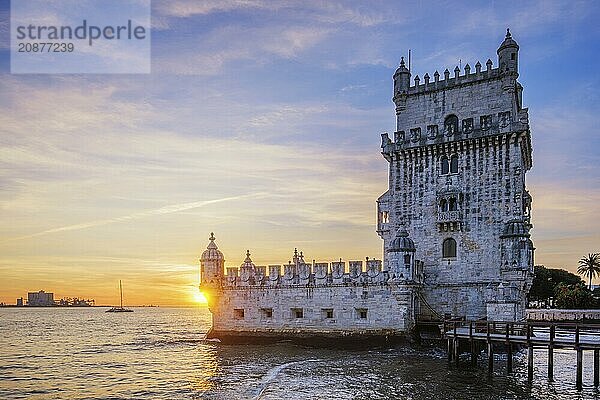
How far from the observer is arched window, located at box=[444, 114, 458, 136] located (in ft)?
146

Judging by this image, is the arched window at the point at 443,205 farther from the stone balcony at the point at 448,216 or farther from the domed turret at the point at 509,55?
the domed turret at the point at 509,55

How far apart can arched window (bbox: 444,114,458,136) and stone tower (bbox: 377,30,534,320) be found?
0.29 ft

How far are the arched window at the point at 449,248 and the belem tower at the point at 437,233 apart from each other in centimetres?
8

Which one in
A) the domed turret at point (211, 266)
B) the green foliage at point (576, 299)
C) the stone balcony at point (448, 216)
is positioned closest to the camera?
the stone balcony at point (448, 216)

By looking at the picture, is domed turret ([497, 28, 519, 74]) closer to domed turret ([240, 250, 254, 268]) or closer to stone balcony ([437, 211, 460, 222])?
stone balcony ([437, 211, 460, 222])

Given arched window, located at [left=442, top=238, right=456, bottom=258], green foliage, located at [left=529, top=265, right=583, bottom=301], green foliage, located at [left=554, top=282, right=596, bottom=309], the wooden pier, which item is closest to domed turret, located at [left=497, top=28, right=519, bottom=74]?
arched window, located at [left=442, top=238, right=456, bottom=258]

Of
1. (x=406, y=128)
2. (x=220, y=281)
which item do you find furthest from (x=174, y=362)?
(x=406, y=128)

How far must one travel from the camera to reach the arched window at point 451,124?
4450 cm

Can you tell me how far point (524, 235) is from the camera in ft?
132

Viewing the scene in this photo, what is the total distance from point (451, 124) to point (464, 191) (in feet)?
17.4

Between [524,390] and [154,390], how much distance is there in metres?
20.0

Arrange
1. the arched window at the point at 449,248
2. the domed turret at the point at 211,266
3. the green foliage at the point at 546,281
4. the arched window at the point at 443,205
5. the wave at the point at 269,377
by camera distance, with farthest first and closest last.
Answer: the green foliage at the point at 546,281
the domed turret at the point at 211,266
the arched window at the point at 443,205
the arched window at the point at 449,248
the wave at the point at 269,377

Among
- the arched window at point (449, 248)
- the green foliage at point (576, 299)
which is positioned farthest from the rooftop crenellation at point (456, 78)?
the green foliage at point (576, 299)

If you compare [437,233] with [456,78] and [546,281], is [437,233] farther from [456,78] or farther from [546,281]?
[546,281]
